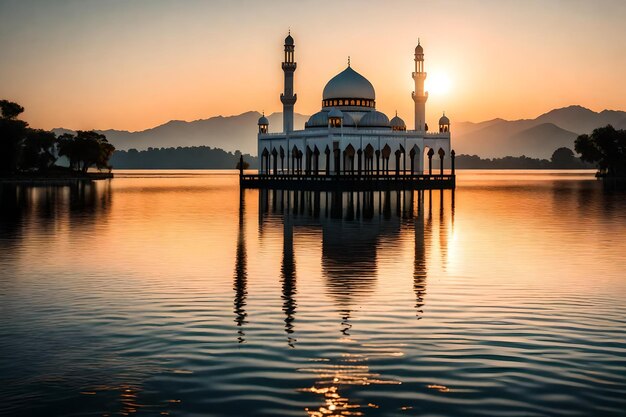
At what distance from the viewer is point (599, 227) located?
43.5 m

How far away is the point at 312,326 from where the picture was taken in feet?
55.2

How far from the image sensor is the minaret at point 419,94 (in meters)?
111

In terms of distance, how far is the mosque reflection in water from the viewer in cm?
1276

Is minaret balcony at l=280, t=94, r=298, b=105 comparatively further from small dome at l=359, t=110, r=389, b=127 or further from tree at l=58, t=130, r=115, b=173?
tree at l=58, t=130, r=115, b=173

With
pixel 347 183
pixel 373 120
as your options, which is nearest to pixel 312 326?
pixel 347 183

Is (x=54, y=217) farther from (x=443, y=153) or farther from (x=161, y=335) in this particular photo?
(x=443, y=153)

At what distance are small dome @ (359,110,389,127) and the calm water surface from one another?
7012 centimetres

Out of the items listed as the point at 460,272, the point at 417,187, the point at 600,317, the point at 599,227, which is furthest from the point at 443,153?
the point at 600,317

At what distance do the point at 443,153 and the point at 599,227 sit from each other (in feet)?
218

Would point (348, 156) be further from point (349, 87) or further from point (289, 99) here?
point (289, 99)

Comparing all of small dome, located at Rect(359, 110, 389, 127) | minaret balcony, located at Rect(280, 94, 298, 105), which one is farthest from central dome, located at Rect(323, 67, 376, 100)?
small dome, located at Rect(359, 110, 389, 127)

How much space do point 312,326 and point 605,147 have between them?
14575 centimetres

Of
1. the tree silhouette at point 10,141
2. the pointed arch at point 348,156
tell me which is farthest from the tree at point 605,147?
the tree silhouette at point 10,141

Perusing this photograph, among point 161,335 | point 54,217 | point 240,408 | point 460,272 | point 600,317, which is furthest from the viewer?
point 54,217
